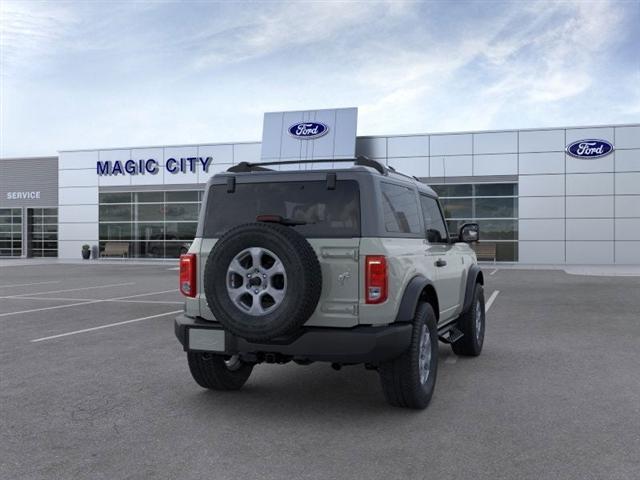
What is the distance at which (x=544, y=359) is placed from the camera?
23.6 feet

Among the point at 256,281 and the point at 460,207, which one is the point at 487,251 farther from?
the point at 256,281

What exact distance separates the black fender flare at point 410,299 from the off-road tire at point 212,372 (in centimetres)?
164

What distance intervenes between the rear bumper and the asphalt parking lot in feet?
1.76

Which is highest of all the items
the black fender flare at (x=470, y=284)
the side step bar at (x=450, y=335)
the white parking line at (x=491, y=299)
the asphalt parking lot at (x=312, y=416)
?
the black fender flare at (x=470, y=284)

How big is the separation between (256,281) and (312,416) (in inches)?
47.1

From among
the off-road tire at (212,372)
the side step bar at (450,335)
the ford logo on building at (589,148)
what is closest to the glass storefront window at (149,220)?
the ford logo on building at (589,148)

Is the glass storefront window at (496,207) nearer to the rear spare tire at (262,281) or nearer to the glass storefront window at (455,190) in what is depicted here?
the glass storefront window at (455,190)

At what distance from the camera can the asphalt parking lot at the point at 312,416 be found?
3881 millimetres

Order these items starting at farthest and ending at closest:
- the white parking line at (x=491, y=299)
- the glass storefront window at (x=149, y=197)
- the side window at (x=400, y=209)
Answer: the glass storefront window at (x=149, y=197) < the white parking line at (x=491, y=299) < the side window at (x=400, y=209)

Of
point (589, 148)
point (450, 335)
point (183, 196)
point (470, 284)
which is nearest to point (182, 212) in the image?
point (183, 196)

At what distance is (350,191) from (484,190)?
26971 mm

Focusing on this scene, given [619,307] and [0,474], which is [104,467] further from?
[619,307]

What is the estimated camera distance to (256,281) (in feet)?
15.2

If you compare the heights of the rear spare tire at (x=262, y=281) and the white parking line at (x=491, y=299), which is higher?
the rear spare tire at (x=262, y=281)
